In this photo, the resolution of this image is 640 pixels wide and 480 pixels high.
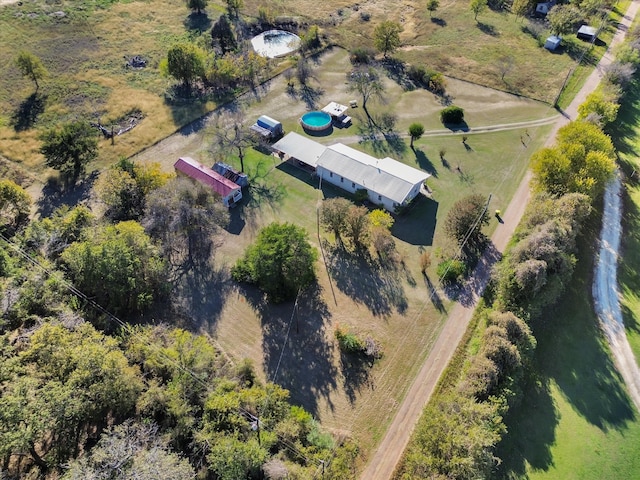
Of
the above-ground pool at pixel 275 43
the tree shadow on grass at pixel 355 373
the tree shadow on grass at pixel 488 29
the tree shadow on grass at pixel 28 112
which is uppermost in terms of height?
the tree shadow on grass at pixel 488 29

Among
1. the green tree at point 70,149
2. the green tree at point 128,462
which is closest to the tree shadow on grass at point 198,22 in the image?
the green tree at point 70,149

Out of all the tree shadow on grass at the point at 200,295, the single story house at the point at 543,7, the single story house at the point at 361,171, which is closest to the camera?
the tree shadow on grass at the point at 200,295

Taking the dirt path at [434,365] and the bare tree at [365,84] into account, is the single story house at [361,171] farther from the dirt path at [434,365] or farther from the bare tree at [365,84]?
the bare tree at [365,84]

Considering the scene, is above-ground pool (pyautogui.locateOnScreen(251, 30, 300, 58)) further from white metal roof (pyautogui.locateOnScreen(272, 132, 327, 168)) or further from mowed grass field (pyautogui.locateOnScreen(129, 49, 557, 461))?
white metal roof (pyautogui.locateOnScreen(272, 132, 327, 168))

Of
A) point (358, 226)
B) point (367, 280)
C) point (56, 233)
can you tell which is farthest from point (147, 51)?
point (367, 280)

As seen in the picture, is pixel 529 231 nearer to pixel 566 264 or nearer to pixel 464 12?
pixel 566 264

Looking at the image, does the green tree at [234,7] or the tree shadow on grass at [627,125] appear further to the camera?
the green tree at [234,7]

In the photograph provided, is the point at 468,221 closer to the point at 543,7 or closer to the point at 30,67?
the point at 30,67

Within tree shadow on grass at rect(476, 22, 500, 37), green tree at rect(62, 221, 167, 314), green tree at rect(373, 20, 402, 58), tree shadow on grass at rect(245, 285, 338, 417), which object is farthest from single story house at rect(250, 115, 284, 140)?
tree shadow on grass at rect(476, 22, 500, 37)
